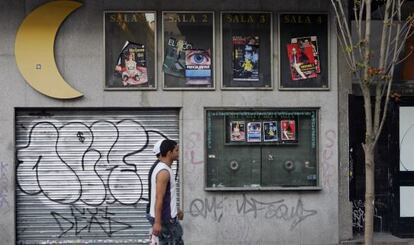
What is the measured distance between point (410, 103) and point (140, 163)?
4527 mm

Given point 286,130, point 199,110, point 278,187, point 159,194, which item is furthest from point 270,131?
point 159,194

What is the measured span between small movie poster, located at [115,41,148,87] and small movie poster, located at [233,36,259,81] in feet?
4.69

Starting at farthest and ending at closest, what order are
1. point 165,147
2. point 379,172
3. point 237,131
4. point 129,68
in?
point 379,172 → point 237,131 → point 129,68 → point 165,147

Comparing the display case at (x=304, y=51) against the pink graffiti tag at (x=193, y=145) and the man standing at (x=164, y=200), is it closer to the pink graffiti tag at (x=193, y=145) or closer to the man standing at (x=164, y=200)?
the pink graffiti tag at (x=193, y=145)

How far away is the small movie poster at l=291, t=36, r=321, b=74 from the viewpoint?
1072 cm

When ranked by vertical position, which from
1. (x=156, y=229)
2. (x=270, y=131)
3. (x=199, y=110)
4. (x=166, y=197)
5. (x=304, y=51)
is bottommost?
(x=156, y=229)

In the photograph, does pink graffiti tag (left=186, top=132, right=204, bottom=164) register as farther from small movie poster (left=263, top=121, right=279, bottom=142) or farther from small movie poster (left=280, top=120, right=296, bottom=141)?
small movie poster (left=280, top=120, right=296, bottom=141)

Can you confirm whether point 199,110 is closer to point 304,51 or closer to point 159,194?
point 304,51

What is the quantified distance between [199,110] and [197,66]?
69cm

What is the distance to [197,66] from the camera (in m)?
10.6

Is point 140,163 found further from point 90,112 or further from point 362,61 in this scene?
point 362,61

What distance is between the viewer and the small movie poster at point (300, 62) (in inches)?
422

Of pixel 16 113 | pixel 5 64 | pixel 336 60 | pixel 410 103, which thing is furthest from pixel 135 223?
pixel 410 103

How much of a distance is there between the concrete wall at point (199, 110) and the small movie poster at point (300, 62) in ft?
0.84
